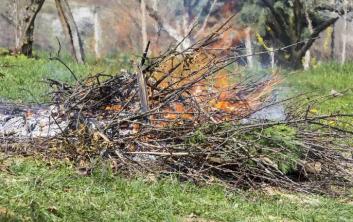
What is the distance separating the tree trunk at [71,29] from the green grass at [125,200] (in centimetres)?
852

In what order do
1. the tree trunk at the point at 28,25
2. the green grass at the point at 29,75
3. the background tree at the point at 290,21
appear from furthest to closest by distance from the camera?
the background tree at the point at 290,21 < the tree trunk at the point at 28,25 < the green grass at the point at 29,75

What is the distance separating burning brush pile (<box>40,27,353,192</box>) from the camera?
5922 mm

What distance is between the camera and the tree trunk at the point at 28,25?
46.8ft

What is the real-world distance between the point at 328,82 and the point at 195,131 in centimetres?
819

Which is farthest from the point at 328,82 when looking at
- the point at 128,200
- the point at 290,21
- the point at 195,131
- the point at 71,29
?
the point at 290,21

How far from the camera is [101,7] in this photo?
3241 cm

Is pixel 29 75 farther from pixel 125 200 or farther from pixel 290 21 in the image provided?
pixel 290 21

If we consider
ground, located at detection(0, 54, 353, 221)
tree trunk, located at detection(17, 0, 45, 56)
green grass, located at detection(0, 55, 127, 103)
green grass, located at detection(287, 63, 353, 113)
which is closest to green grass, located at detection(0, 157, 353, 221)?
ground, located at detection(0, 54, 353, 221)

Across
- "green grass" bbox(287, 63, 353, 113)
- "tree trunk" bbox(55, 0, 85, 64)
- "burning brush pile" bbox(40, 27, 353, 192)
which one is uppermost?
"tree trunk" bbox(55, 0, 85, 64)

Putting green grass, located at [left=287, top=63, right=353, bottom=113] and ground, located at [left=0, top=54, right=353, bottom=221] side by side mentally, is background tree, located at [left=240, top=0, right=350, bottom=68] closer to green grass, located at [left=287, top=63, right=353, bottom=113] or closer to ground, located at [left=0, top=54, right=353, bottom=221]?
green grass, located at [left=287, top=63, right=353, bottom=113]

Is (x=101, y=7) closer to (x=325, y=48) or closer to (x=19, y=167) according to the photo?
(x=325, y=48)

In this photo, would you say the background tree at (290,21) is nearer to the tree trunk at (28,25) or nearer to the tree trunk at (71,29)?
the tree trunk at (71,29)

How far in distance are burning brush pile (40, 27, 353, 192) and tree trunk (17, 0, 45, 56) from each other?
7580mm

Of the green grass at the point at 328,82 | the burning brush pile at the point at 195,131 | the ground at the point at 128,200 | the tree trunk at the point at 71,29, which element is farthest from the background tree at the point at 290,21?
the ground at the point at 128,200
